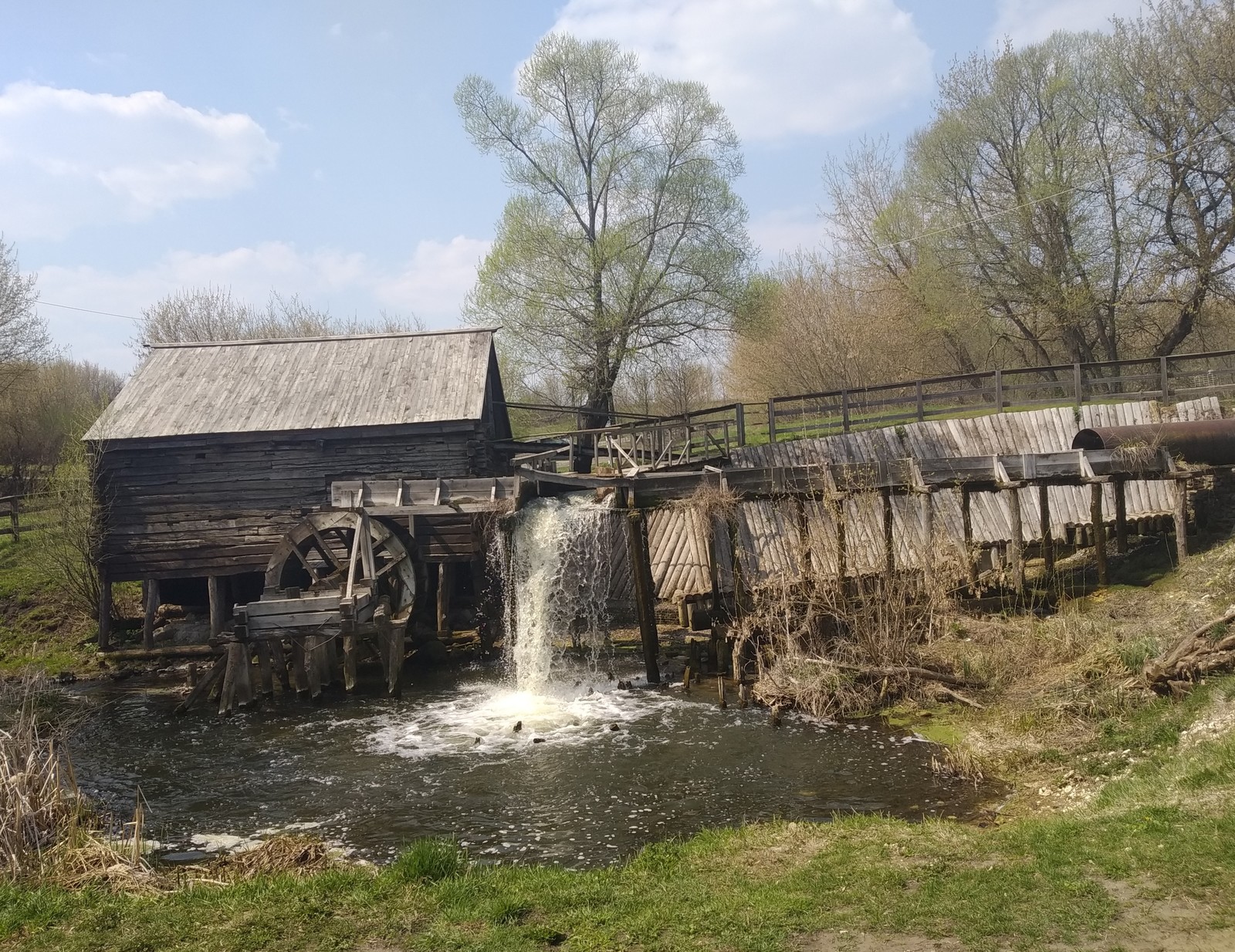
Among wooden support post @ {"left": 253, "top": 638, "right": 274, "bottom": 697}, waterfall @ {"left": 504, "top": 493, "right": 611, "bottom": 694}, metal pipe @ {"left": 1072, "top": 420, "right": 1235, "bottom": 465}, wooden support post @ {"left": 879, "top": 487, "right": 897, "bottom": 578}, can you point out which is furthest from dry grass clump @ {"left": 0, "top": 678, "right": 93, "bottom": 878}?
metal pipe @ {"left": 1072, "top": 420, "right": 1235, "bottom": 465}

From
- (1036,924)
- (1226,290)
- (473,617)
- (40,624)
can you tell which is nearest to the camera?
(1036,924)

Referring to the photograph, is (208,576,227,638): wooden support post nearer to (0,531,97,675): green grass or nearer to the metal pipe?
(0,531,97,675): green grass

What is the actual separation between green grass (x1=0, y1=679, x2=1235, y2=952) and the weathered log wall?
13110mm

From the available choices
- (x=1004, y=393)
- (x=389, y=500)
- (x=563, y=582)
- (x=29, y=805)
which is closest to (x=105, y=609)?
(x=389, y=500)

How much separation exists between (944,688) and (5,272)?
29717 millimetres

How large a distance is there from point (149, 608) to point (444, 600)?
6268 millimetres

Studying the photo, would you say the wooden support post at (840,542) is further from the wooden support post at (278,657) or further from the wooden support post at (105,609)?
the wooden support post at (105,609)

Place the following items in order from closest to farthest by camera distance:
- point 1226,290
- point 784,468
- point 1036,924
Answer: point 1036,924 < point 784,468 < point 1226,290

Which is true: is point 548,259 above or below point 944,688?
above

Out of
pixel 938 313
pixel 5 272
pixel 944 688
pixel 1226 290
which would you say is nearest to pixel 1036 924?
pixel 944 688

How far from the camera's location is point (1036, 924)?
4.87 meters

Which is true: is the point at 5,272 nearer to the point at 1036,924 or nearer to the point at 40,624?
the point at 40,624

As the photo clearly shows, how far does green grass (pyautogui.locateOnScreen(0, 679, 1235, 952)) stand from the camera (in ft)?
16.8

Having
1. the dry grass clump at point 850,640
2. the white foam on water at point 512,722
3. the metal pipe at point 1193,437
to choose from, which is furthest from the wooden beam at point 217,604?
the metal pipe at point 1193,437
